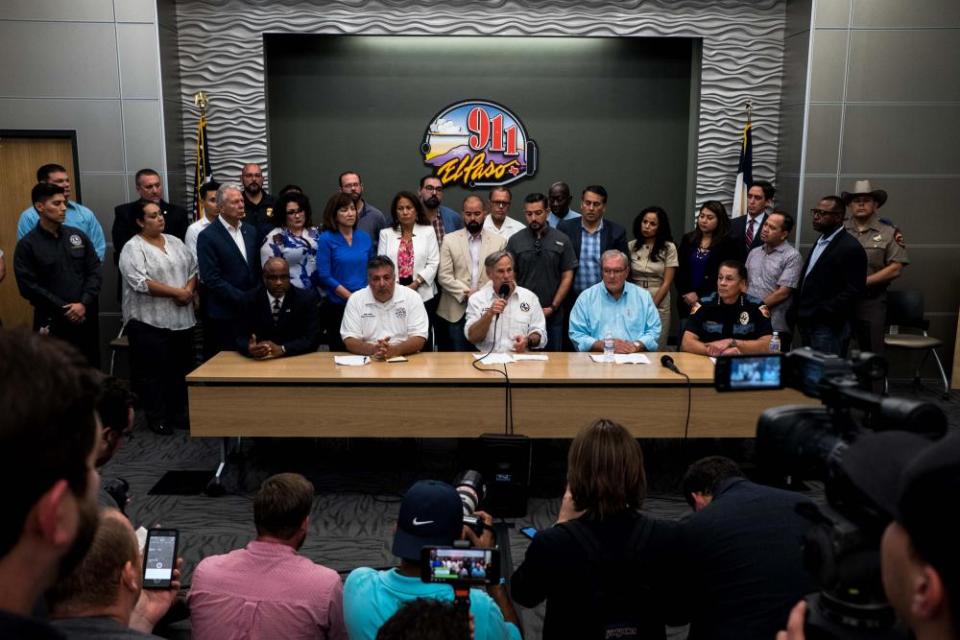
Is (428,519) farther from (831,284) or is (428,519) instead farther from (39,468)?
(831,284)

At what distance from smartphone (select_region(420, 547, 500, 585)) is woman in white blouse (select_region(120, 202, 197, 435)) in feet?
14.5

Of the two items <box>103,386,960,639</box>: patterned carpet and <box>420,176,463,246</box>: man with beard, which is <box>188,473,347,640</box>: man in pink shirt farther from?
<box>420,176,463,246</box>: man with beard

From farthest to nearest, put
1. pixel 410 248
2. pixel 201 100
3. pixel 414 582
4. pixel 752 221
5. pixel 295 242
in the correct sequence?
1. pixel 201 100
2. pixel 752 221
3. pixel 410 248
4. pixel 295 242
5. pixel 414 582

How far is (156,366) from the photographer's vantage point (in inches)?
224

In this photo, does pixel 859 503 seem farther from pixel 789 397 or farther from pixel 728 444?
pixel 728 444

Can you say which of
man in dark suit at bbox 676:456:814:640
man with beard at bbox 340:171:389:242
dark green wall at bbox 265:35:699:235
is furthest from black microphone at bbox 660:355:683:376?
dark green wall at bbox 265:35:699:235

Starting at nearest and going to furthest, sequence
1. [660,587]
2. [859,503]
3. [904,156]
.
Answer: [859,503] → [660,587] → [904,156]

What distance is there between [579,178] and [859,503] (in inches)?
275

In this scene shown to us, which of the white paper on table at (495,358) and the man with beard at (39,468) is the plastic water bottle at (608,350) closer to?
the white paper on table at (495,358)

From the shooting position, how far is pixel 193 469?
4.99 metres

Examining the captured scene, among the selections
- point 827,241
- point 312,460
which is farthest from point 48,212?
point 827,241

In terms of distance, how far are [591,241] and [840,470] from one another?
4932mm

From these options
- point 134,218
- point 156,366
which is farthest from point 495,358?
point 134,218

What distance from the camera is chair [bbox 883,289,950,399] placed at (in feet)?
21.3
